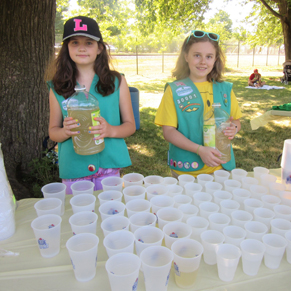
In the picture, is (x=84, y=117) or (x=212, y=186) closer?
(x=212, y=186)

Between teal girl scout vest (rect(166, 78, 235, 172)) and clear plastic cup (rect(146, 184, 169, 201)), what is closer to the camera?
clear plastic cup (rect(146, 184, 169, 201))

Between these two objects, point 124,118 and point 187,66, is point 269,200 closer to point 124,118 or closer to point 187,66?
point 124,118

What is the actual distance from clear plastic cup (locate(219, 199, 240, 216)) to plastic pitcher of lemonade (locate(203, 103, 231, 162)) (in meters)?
0.54

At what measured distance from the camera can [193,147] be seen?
7.29 feet

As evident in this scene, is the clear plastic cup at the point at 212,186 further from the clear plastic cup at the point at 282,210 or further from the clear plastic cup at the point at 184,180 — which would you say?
the clear plastic cup at the point at 282,210

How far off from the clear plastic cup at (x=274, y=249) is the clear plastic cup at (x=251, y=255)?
39 mm

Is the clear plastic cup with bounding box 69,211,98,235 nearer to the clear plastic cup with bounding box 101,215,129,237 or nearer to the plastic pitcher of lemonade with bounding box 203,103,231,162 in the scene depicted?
the clear plastic cup with bounding box 101,215,129,237

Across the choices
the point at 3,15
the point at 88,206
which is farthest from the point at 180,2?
the point at 88,206

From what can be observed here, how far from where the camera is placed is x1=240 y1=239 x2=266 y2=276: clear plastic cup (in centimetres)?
117

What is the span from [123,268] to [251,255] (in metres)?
0.58

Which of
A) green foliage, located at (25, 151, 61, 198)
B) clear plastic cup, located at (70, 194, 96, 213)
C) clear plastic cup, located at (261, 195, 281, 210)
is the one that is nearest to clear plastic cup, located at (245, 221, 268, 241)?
clear plastic cup, located at (261, 195, 281, 210)

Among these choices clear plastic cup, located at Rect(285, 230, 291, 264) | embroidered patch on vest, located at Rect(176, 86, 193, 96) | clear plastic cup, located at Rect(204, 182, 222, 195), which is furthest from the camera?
embroidered patch on vest, located at Rect(176, 86, 193, 96)

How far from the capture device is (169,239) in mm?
1270

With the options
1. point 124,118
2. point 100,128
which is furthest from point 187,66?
point 100,128
